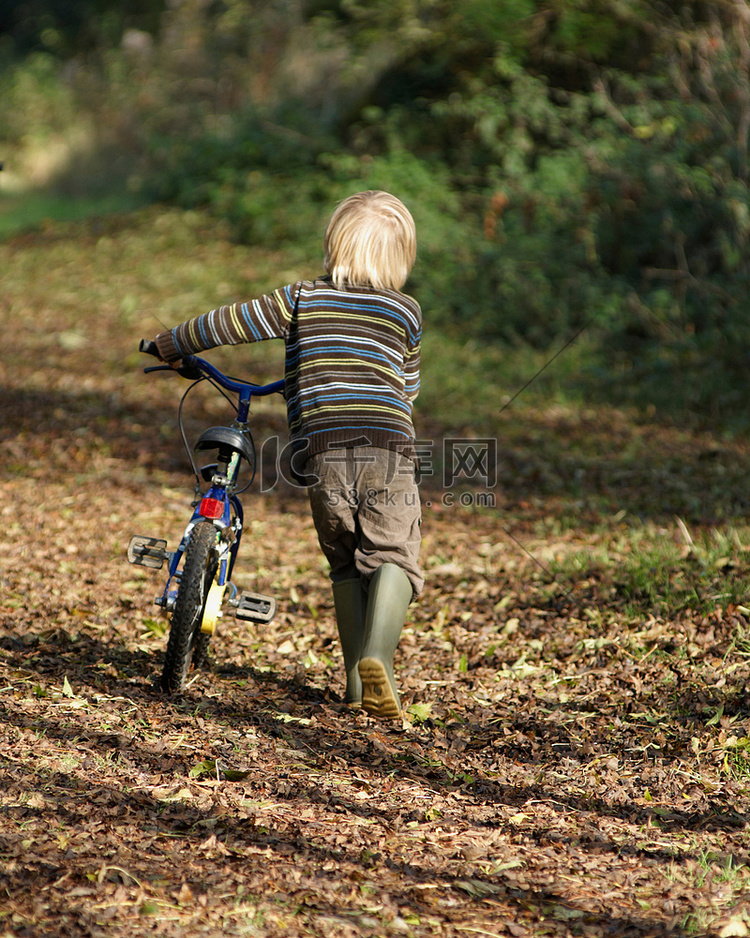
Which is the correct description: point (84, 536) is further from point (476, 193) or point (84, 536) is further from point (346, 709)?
point (476, 193)

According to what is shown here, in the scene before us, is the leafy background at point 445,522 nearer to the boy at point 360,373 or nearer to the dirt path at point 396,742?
the dirt path at point 396,742

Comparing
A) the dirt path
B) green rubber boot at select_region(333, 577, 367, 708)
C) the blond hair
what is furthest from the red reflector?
the blond hair

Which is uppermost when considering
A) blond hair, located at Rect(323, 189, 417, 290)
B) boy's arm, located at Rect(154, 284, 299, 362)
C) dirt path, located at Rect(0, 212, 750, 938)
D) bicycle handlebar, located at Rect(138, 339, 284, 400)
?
blond hair, located at Rect(323, 189, 417, 290)

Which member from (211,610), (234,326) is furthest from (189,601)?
(234,326)

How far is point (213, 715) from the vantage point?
136 inches

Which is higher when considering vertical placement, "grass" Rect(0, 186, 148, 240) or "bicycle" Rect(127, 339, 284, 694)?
"grass" Rect(0, 186, 148, 240)

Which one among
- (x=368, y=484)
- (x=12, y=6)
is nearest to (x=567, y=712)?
(x=368, y=484)

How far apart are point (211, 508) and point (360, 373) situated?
2.33 feet

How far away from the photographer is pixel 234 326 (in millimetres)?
3305

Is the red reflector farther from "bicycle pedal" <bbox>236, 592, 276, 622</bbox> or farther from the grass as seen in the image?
the grass

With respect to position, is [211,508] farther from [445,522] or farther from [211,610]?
[445,522]

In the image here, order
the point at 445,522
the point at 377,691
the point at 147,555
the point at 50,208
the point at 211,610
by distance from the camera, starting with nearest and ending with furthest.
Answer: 1. the point at 377,691
2. the point at 211,610
3. the point at 147,555
4. the point at 445,522
5. the point at 50,208

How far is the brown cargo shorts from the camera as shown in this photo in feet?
11.2

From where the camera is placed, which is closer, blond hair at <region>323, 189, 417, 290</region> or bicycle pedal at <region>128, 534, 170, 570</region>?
blond hair at <region>323, 189, 417, 290</region>
